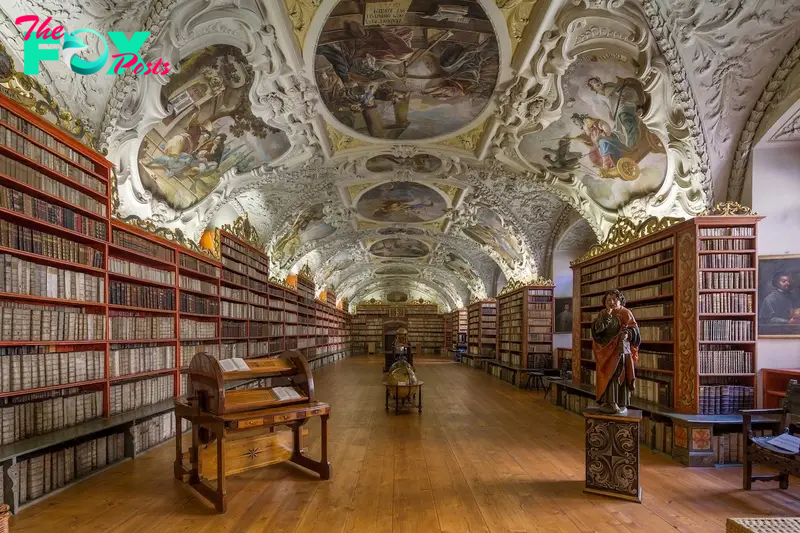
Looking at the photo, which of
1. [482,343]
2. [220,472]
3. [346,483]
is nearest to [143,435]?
[220,472]

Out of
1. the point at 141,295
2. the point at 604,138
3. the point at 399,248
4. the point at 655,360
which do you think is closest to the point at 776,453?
the point at 655,360

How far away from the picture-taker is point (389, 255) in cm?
2527

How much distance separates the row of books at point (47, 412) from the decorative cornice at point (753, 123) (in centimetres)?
910

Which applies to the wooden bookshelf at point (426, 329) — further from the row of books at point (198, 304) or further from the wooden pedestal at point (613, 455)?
the wooden pedestal at point (613, 455)

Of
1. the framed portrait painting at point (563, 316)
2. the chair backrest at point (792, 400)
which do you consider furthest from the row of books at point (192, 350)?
the framed portrait painting at point (563, 316)

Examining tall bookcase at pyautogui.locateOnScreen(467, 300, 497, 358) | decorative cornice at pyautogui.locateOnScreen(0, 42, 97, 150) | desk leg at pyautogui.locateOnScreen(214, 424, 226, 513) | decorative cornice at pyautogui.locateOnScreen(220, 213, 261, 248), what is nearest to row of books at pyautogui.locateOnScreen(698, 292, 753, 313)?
desk leg at pyautogui.locateOnScreen(214, 424, 226, 513)

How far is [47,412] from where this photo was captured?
5.26 metres

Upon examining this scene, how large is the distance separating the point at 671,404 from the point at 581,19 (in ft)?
18.2

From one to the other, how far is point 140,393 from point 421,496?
4511 mm

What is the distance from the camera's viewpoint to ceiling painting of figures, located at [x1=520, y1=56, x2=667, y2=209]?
23.8 feet

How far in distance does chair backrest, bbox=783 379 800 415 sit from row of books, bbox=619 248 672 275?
8.10ft

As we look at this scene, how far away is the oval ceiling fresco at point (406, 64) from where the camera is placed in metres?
6.46

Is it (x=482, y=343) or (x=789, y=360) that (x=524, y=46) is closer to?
(x=789, y=360)

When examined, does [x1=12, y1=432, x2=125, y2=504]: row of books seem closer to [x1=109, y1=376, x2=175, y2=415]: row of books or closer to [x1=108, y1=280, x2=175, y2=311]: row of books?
[x1=109, y1=376, x2=175, y2=415]: row of books
